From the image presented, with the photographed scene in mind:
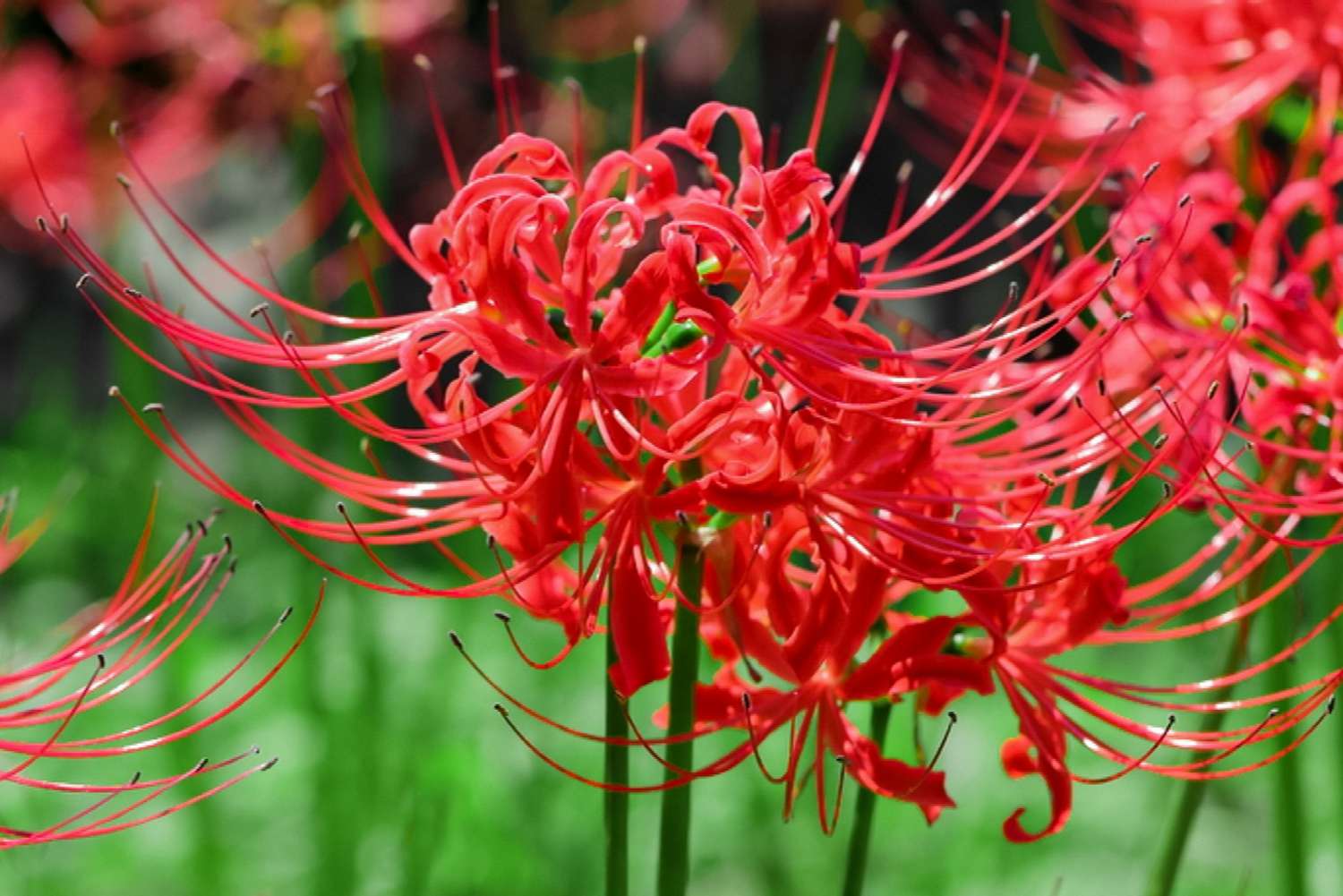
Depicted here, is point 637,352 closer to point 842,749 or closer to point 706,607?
point 706,607

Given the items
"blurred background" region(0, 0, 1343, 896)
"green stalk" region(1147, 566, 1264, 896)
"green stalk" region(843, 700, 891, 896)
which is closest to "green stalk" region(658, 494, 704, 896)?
"green stalk" region(843, 700, 891, 896)

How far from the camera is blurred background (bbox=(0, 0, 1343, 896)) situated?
2447mm

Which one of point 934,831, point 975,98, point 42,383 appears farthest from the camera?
point 42,383

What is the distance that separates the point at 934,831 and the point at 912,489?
199 cm

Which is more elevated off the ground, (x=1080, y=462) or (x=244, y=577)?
(x=244, y=577)

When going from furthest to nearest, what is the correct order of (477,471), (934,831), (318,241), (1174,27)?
(318,241)
(934,831)
(1174,27)
(477,471)

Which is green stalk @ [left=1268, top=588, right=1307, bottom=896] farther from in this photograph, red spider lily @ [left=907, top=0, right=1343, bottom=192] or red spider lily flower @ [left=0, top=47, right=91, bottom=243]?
red spider lily flower @ [left=0, top=47, right=91, bottom=243]

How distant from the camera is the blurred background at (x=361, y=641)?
8.03 feet

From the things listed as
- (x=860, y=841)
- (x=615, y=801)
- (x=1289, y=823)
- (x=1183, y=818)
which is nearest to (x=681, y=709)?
(x=615, y=801)

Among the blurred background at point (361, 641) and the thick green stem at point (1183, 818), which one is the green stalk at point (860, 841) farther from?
the blurred background at point (361, 641)

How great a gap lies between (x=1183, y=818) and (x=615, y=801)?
1.94ft

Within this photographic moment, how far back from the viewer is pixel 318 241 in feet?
13.5

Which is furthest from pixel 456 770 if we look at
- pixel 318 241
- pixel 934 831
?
pixel 318 241

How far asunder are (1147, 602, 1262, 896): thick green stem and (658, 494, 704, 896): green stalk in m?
0.55
